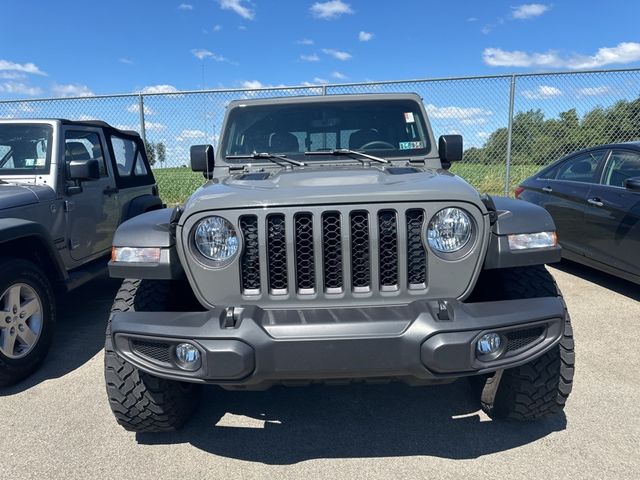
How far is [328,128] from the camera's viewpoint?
3.46 meters

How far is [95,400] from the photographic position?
9.69ft

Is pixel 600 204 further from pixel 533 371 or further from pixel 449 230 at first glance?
pixel 449 230

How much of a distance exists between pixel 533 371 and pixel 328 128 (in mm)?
2118

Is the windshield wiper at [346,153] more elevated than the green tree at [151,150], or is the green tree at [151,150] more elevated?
the green tree at [151,150]

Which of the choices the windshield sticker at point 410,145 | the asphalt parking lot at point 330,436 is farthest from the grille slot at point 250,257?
the windshield sticker at point 410,145

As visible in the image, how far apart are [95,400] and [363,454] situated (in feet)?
5.75

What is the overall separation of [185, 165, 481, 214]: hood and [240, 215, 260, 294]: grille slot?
3.2 inches

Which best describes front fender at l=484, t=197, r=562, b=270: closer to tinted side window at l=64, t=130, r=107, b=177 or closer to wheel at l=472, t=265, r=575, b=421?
wheel at l=472, t=265, r=575, b=421

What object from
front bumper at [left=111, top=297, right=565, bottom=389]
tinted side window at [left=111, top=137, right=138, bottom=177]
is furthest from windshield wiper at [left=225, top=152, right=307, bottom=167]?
tinted side window at [left=111, top=137, right=138, bottom=177]

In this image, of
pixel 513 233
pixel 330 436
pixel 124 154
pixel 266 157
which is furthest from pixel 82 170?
pixel 513 233

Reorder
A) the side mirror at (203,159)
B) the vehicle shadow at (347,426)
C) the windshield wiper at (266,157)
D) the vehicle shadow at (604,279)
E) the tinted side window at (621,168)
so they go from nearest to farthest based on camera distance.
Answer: the vehicle shadow at (347,426), the windshield wiper at (266,157), the side mirror at (203,159), the tinted side window at (621,168), the vehicle shadow at (604,279)

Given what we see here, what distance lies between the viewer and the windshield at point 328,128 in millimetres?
3369

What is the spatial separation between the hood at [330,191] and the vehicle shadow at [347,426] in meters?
1.28

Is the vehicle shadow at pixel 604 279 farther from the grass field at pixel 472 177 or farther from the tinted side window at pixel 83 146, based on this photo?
the tinted side window at pixel 83 146
